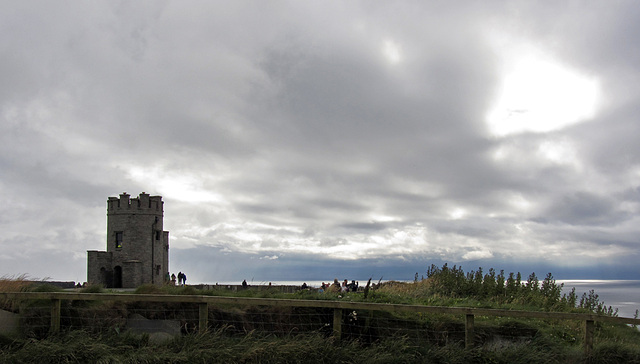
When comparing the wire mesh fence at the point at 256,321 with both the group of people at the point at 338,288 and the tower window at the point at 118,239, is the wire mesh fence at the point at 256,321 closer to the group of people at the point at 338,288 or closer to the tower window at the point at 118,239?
the group of people at the point at 338,288

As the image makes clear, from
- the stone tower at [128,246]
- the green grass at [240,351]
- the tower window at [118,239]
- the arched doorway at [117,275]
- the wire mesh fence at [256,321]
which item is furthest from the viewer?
the tower window at [118,239]

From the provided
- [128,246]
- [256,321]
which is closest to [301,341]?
[256,321]

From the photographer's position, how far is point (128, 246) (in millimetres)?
39844

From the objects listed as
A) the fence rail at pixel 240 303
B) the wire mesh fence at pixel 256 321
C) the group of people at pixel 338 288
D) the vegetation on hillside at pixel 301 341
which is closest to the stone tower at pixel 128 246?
the group of people at pixel 338 288

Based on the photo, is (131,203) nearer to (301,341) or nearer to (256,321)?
(256,321)

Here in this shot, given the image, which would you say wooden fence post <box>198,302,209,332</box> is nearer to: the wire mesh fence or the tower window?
the wire mesh fence

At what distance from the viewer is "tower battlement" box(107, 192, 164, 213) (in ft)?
132

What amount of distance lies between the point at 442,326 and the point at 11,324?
27.4 feet

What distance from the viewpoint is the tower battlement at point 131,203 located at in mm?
40156

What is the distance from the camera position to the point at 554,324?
525 inches

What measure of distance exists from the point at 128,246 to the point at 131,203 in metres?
3.20

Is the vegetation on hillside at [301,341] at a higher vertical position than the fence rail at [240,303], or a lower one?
lower

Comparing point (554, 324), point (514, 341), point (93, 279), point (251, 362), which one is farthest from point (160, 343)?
point (93, 279)

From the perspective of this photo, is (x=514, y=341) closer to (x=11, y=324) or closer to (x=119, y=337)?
(x=119, y=337)
